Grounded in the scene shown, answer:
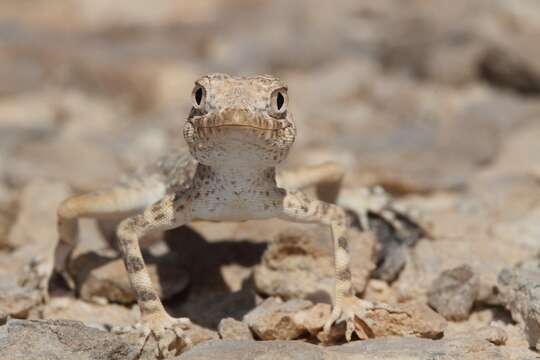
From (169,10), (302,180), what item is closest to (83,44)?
(169,10)

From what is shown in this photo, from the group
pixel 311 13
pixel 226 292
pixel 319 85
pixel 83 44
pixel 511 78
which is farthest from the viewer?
pixel 311 13

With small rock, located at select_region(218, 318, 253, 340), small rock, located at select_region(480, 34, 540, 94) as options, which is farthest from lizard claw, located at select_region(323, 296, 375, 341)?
small rock, located at select_region(480, 34, 540, 94)

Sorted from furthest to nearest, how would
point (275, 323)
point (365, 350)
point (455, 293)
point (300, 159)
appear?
point (300, 159) → point (455, 293) → point (275, 323) → point (365, 350)

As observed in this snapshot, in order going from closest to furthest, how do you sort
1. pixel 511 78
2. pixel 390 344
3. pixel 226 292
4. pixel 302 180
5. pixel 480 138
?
pixel 390 344 → pixel 226 292 → pixel 302 180 → pixel 480 138 → pixel 511 78

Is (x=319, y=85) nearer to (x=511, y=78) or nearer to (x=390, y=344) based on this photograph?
(x=511, y=78)

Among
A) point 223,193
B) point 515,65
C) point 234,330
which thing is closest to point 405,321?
point 234,330

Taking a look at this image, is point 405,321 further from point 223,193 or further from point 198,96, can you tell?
point 198,96

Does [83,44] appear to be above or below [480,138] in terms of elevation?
above
